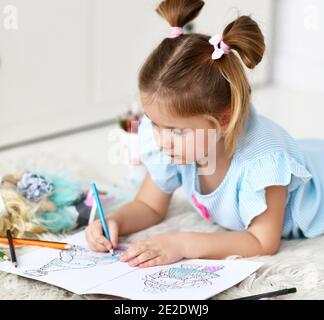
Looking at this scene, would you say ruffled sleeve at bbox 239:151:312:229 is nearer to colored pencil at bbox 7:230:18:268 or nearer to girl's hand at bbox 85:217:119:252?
girl's hand at bbox 85:217:119:252

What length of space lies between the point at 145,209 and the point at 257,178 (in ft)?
0.93

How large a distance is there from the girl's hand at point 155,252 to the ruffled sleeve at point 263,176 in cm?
15

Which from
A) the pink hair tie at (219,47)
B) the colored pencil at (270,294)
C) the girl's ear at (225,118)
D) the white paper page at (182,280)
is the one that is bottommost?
the colored pencil at (270,294)

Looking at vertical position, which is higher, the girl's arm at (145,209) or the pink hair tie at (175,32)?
the pink hair tie at (175,32)

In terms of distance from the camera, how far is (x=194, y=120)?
1.26 m

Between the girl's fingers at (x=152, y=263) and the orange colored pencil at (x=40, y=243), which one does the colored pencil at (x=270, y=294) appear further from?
the orange colored pencil at (x=40, y=243)

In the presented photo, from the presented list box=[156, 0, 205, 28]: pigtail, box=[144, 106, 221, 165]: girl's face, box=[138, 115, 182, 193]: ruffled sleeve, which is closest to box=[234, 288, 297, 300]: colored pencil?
box=[144, 106, 221, 165]: girl's face

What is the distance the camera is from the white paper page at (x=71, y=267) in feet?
3.86

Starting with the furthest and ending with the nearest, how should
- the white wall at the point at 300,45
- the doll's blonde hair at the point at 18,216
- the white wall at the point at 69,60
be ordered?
the white wall at the point at 300,45 → the white wall at the point at 69,60 → the doll's blonde hair at the point at 18,216

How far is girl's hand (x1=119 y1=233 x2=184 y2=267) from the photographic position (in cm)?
123

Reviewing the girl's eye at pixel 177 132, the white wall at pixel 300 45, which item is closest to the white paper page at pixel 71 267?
the girl's eye at pixel 177 132

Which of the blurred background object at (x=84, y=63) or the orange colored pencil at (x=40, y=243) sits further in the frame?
the blurred background object at (x=84, y=63)
